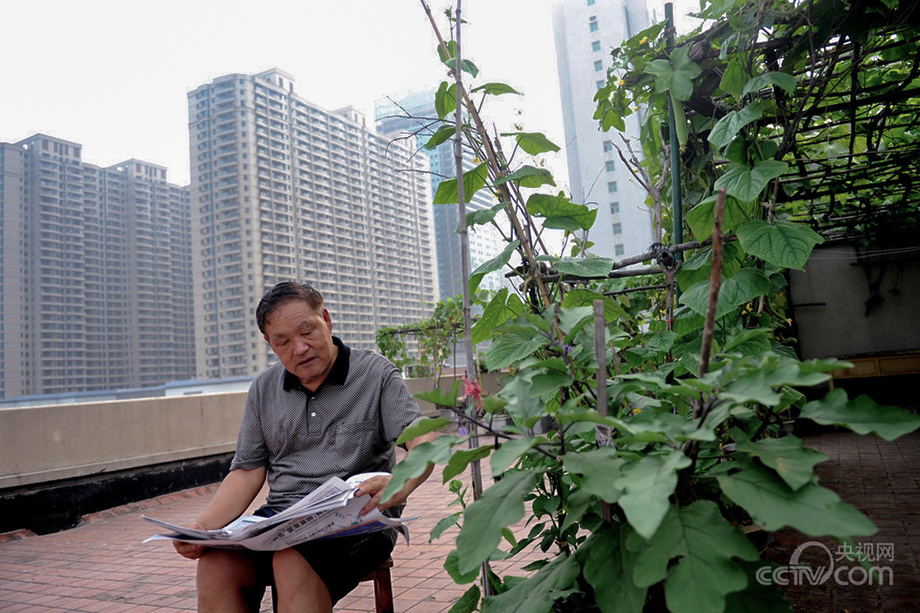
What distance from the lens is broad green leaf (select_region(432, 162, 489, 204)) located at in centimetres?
125

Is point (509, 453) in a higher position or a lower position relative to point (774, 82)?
lower

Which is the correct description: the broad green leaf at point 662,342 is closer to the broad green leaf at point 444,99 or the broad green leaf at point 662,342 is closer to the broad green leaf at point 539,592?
the broad green leaf at point 539,592

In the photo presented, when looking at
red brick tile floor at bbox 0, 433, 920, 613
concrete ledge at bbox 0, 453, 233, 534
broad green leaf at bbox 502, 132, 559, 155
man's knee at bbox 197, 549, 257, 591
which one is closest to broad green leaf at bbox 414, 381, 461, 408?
broad green leaf at bbox 502, 132, 559, 155

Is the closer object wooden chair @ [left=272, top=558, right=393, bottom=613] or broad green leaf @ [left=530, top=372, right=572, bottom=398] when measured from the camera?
broad green leaf @ [left=530, top=372, right=572, bottom=398]

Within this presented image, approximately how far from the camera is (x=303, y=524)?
4.42ft

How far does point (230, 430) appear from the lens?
6473mm

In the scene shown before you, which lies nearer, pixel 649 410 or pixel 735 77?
Result: pixel 649 410

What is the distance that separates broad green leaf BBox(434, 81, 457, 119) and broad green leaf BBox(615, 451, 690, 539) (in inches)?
35.0

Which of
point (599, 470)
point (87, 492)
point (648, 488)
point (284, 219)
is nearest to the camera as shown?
point (648, 488)

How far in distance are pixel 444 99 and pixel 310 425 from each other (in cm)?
101

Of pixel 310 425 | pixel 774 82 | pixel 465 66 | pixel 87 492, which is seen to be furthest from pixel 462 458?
pixel 87 492

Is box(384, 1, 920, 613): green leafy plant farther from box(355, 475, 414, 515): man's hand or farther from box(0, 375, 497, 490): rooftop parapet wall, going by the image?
box(0, 375, 497, 490): rooftop parapet wall

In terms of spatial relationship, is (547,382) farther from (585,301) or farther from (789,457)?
(585,301)

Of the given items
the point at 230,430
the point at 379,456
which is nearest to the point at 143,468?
the point at 230,430
